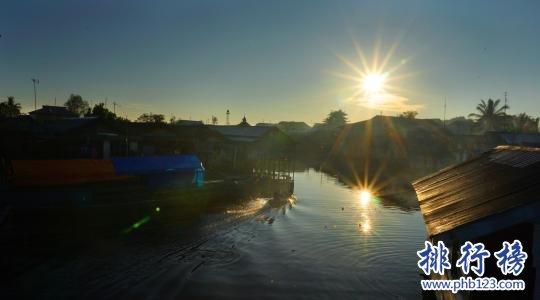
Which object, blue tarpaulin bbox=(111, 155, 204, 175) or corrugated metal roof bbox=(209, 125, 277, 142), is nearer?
blue tarpaulin bbox=(111, 155, 204, 175)

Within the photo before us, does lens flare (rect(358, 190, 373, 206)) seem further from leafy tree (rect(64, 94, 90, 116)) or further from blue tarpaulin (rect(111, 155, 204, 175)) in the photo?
leafy tree (rect(64, 94, 90, 116))

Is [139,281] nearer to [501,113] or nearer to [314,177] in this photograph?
[314,177]

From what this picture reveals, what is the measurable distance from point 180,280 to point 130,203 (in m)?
10.6

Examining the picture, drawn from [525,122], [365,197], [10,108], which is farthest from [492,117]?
[10,108]

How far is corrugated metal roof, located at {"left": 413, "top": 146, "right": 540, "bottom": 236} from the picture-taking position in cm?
573

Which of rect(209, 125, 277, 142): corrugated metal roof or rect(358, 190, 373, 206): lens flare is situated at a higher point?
rect(209, 125, 277, 142): corrugated metal roof

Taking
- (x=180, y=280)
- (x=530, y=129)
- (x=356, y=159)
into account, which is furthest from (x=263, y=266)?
(x=530, y=129)

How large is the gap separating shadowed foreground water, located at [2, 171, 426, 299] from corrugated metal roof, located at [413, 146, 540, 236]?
20.3 ft

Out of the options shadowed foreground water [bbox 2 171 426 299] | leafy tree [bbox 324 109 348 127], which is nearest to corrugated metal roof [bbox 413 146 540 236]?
shadowed foreground water [bbox 2 171 426 299]

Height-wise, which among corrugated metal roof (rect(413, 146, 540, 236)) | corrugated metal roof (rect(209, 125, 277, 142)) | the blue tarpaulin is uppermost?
corrugated metal roof (rect(209, 125, 277, 142))

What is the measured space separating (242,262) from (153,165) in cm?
1252

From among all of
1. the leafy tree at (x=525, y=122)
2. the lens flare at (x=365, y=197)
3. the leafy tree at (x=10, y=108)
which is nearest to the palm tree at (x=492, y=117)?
the leafy tree at (x=525, y=122)

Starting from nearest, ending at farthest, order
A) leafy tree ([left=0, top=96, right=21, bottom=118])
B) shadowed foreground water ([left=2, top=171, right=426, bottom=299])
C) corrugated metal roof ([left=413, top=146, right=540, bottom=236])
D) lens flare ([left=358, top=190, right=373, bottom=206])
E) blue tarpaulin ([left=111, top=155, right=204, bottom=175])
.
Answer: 1. corrugated metal roof ([left=413, top=146, right=540, bottom=236])
2. shadowed foreground water ([left=2, top=171, right=426, bottom=299])
3. blue tarpaulin ([left=111, top=155, right=204, bottom=175])
4. lens flare ([left=358, top=190, right=373, bottom=206])
5. leafy tree ([left=0, top=96, right=21, bottom=118])

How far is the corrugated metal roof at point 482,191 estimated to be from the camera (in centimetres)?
573
